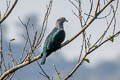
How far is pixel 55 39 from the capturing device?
9.16 metres

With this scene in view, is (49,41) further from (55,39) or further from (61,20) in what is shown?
(61,20)

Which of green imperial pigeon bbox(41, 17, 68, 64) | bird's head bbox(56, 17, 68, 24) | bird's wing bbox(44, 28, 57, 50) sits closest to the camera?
green imperial pigeon bbox(41, 17, 68, 64)

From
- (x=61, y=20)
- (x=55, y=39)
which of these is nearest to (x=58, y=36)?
(x=55, y=39)

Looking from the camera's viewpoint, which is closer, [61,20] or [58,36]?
[58,36]

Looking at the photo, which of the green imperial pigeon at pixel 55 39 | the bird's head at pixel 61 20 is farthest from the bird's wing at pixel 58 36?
the bird's head at pixel 61 20

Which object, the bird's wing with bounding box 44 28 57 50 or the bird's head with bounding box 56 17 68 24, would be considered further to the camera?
the bird's head with bounding box 56 17 68 24

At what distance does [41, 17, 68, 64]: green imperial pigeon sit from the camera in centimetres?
878

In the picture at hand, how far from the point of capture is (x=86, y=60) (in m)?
7.28

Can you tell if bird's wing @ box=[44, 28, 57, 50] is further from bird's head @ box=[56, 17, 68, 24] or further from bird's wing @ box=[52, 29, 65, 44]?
bird's head @ box=[56, 17, 68, 24]

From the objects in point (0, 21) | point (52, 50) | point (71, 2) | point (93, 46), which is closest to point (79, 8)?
point (71, 2)

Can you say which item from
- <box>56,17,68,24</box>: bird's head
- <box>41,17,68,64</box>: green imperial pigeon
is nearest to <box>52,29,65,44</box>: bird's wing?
<box>41,17,68,64</box>: green imperial pigeon

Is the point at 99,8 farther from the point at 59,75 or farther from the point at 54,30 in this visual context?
the point at 54,30

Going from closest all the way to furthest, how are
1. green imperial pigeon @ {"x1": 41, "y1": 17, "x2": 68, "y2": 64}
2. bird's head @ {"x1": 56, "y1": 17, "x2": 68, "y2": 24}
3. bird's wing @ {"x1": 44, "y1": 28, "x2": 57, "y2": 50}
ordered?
green imperial pigeon @ {"x1": 41, "y1": 17, "x2": 68, "y2": 64}, bird's wing @ {"x1": 44, "y1": 28, "x2": 57, "y2": 50}, bird's head @ {"x1": 56, "y1": 17, "x2": 68, "y2": 24}

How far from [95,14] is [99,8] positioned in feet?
0.48
